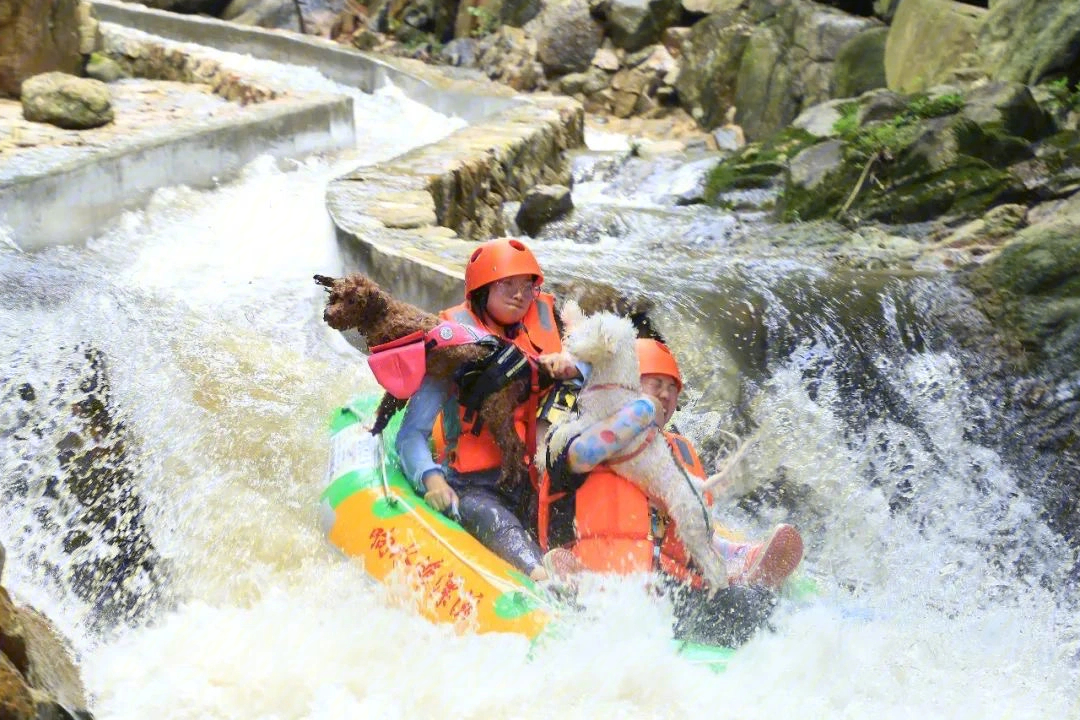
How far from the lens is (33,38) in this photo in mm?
9523

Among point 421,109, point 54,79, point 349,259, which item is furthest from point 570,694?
point 421,109

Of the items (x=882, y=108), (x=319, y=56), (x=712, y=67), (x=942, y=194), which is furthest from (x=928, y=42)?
(x=319, y=56)

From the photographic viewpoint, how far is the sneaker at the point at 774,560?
10.6ft

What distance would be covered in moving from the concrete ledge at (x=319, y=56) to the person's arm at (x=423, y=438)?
10347 millimetres

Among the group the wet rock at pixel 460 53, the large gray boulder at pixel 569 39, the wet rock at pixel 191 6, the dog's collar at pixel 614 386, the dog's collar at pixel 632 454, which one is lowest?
the wet rock at pixel 191 6

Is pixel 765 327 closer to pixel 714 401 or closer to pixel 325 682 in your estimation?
pixel 714 401

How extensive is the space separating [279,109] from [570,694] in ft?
26.8

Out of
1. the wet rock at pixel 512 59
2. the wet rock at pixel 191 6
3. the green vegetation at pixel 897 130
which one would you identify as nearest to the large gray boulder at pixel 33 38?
the wet rock at pixel 512 59

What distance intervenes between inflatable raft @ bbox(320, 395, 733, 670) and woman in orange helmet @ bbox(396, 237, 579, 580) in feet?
0.22

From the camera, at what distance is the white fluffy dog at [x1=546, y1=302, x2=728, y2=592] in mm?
3213

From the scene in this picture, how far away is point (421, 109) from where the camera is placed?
13633 mm

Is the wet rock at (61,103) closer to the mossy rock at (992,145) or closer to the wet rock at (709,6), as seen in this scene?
the mossy rock at (992,145)

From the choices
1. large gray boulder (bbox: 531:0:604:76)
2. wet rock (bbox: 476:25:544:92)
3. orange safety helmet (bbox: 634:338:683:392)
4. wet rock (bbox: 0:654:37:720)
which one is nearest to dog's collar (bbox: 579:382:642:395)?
orange safety helmet (bbox: 634:338:683:392)

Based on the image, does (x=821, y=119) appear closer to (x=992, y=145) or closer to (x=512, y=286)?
(x=992, y=145)
